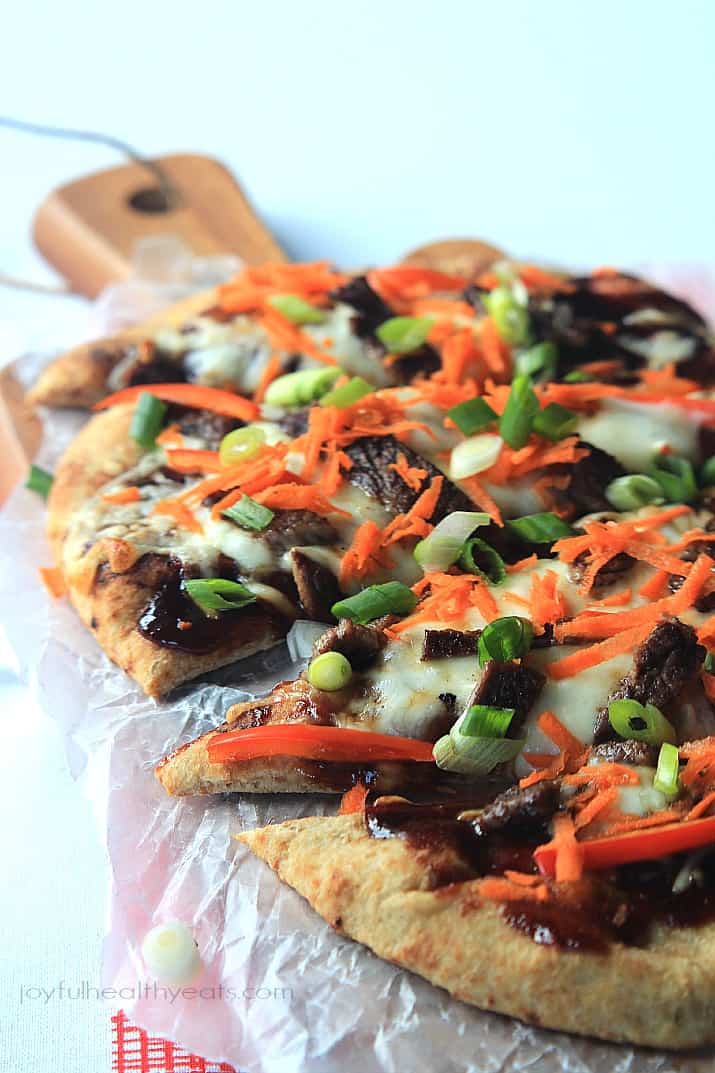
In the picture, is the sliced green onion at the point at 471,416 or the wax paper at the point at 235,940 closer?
the wax paper at the point at 235,940

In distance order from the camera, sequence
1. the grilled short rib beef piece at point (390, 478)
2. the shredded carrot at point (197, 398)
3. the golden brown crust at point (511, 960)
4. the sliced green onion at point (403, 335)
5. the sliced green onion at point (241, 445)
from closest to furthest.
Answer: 1. the golden brown crust at point (511, 960)
2. the grilled short rib beef piece at point (390, 478)
3. the sliced green onion at point (241, 445)
4. the shredded carrot at point (197, 398)
5. the sliced green onion at point (403, 335)

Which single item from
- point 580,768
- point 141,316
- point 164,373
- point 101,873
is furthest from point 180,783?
point 141,316

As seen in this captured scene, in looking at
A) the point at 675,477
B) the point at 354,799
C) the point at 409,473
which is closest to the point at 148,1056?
the point at 354,799

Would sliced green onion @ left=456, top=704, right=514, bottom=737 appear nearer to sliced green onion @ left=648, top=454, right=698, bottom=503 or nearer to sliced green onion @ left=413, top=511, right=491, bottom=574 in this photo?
sliced green onion @ left=413, top=511, right=491, bottom=574

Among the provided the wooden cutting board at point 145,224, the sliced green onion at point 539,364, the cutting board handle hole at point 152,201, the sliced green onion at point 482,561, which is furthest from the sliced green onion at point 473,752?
the cutting board handle hole at point 152,201

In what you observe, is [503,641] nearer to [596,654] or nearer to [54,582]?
[596,654]

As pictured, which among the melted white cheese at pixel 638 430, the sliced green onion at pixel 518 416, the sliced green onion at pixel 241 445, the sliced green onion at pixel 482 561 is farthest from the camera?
the melted white cheese at pixel 638 430

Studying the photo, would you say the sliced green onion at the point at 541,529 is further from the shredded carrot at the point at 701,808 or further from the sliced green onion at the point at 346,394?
the shredded carrot at the point at 701,808
